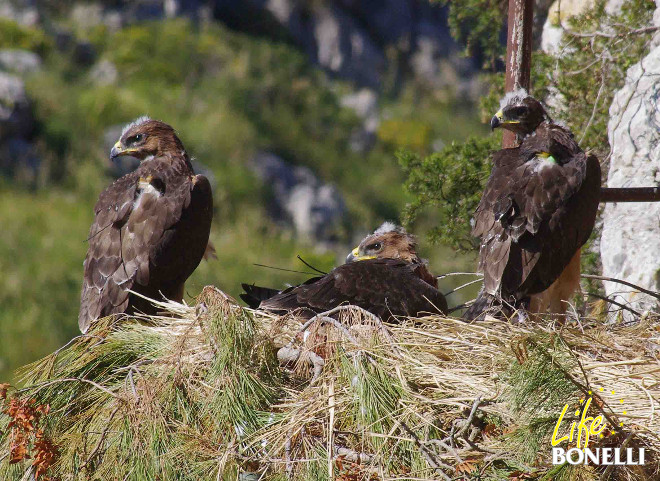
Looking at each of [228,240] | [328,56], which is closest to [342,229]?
[228,240]

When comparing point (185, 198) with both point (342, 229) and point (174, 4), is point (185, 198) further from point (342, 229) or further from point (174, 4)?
point (174, 4)

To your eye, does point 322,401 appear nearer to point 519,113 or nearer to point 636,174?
point 519,113

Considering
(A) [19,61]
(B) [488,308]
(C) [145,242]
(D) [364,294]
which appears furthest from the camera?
(A) [19,61]

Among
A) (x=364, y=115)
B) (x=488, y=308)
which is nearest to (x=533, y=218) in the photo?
(x=488, y=308)

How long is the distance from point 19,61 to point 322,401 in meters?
19.7

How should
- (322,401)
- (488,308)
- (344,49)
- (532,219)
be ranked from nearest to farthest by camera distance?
(322,401) → (488,308) → (532,219) → (344,49)

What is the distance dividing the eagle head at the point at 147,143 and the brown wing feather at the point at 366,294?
146 cm

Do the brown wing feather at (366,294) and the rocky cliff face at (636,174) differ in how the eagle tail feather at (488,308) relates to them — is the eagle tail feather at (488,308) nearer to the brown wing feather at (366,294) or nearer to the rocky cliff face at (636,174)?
the brown wing feather at (366,294)

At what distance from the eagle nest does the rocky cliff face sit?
1.65 meters

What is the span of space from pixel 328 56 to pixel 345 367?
22853mm

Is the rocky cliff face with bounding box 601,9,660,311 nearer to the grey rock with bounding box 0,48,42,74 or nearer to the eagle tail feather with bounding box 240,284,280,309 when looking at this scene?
the eagle tail feather with bounding box 240,284,280,309

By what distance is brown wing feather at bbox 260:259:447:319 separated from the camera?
5.09m

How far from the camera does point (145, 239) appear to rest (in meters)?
5.61

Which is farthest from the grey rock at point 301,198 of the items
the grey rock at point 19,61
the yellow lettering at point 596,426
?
the yellow lettering at point 596,426
